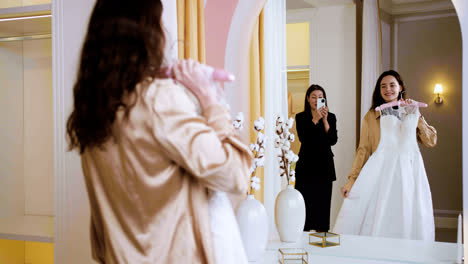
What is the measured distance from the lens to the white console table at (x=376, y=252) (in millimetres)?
1729

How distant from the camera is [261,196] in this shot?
87.3 inches

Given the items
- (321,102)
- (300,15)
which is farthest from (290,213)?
(300,15)

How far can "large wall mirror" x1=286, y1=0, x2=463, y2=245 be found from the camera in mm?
1685

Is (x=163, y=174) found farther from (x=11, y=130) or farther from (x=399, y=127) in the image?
(x=11, y=130)

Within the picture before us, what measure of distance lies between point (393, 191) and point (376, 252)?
0.90ft

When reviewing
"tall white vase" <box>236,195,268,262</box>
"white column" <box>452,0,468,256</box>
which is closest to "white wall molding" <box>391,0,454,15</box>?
"white column" <box>452,0,468,256</box>

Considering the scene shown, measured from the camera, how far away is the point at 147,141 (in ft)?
2.94

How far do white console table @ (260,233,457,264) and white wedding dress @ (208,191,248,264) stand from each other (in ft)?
2.73

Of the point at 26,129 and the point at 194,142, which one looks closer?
the point at 194,142

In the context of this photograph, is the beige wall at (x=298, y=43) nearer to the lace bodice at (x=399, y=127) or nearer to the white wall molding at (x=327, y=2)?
the white wall molding at (x=327, y=2)

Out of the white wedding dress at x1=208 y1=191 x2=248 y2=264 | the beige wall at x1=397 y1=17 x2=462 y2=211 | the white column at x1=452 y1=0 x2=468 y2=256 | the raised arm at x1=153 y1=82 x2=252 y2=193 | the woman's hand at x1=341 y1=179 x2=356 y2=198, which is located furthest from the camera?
the woman's hand at x1=341 y1=179 x2=356 y2=198

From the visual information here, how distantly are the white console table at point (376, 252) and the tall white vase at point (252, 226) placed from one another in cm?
9

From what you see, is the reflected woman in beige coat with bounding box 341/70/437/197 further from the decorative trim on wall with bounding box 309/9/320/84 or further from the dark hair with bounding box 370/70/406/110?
the decorative trim on wall with bounding box 309/9/320/84

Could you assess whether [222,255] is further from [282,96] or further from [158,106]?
[282,96]
